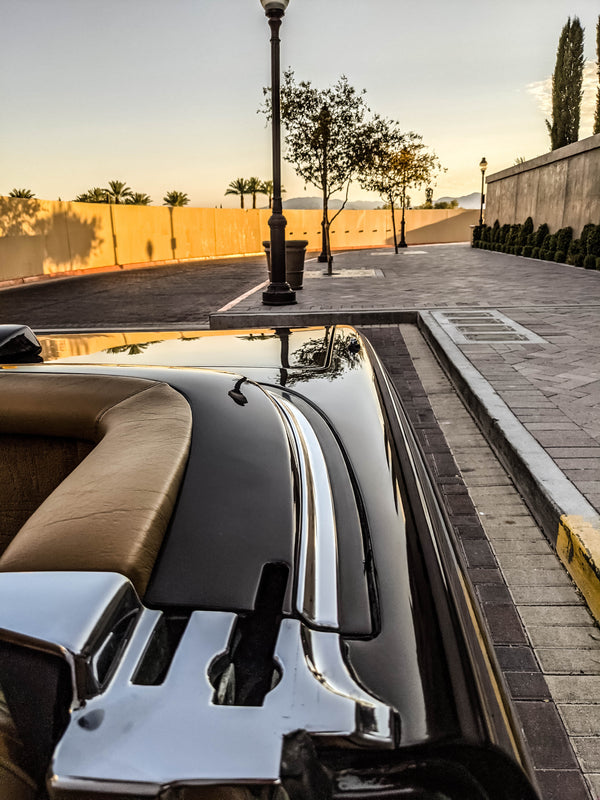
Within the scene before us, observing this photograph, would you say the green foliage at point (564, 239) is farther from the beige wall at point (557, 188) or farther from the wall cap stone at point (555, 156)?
the wall cap stone at point (555, 156)

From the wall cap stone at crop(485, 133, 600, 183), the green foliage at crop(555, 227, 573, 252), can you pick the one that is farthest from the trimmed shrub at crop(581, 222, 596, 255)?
the wall cap stone at crop(485, 133, 600, 183)

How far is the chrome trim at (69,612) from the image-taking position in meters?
0.59

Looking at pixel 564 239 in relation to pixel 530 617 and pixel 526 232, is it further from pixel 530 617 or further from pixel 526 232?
pixel 530 617

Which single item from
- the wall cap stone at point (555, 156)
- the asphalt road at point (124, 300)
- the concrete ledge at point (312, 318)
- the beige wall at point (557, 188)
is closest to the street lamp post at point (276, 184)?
the asphalt road at point (124, 300)

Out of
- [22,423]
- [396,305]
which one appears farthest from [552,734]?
[396,305]

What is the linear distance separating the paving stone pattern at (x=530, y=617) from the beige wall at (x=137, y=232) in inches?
708

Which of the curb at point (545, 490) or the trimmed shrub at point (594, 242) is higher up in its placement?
the trimmed shrub at point (594, 242)

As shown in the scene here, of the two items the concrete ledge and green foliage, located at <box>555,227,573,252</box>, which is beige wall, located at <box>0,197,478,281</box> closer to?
the concrete ledge

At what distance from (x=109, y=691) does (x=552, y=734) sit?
156 cm

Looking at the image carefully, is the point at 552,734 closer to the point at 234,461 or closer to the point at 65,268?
the point at 234,461

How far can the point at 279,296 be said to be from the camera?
1028 centimetres

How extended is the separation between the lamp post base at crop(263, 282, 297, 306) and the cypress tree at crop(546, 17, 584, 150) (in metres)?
23.0

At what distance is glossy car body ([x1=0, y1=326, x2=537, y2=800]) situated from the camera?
0.56 metres

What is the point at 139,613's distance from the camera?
2.27 ft
